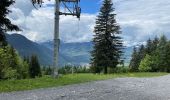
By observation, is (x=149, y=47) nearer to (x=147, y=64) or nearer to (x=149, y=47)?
(x=149, y=47)

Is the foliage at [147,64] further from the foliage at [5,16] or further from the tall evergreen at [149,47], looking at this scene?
the foliage at [5,16]

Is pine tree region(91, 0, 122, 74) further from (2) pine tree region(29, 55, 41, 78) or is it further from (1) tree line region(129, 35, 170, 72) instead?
(2) pine tree region(29, 55, 41, 78)

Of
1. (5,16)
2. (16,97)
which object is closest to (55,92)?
(16,97)

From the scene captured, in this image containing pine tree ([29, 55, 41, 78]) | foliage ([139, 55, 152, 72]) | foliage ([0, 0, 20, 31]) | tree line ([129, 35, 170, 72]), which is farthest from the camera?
pine tree ([29, 55, 41, 78])

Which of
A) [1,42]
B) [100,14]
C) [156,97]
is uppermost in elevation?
[100,14]

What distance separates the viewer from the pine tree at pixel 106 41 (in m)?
68.1

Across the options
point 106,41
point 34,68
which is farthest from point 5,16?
point 34,68

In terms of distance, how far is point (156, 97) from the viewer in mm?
20625

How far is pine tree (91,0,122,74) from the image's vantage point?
223 feet

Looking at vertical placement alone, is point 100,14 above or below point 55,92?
above

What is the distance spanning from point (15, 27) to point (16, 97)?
1667 cm

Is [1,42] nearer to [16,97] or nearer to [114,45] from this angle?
[16,97]

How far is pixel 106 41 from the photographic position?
226 ft

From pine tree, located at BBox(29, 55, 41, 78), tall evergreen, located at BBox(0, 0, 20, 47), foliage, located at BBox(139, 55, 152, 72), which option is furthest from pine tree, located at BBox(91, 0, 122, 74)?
pine tree, located at BBox(29, 55, 41, 78)
